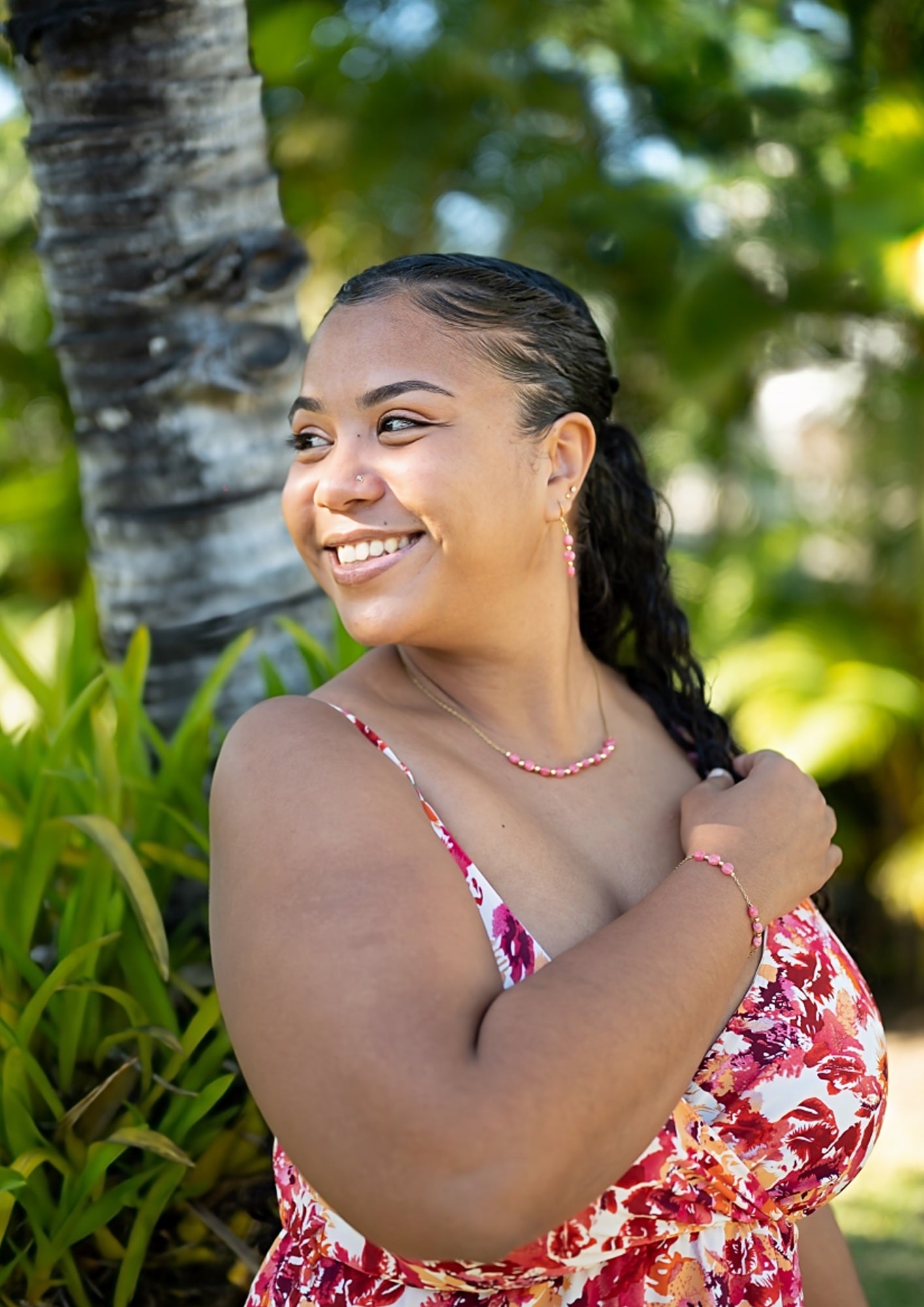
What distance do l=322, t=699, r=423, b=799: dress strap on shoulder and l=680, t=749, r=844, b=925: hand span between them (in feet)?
1.34

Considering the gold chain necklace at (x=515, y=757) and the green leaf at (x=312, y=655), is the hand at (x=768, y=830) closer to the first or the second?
the gold chain necklace at (x=515, y=757)

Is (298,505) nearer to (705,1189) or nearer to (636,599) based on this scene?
(636,599)

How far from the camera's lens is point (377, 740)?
162 cm

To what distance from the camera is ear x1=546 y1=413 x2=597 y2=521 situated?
182cm

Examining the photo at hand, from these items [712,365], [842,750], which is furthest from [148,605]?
[712,365]

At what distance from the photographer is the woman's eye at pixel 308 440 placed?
1743 millimetres

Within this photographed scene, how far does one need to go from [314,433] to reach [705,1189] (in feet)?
3.65

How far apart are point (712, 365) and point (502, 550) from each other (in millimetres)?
7091

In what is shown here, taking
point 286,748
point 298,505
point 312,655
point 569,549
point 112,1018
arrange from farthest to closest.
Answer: point 312,655
point 112,1018
point 569,549
point 298,505
point 286,748

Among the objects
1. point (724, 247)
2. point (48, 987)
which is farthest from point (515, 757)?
point (724, 247)

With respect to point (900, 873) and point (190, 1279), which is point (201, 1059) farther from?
point (900, 873)

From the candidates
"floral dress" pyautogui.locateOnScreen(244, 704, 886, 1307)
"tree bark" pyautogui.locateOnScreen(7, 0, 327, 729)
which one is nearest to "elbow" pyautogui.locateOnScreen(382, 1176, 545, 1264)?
"floral dress" pyautogui.locateOnScreen(244, 704, 886, 1307)

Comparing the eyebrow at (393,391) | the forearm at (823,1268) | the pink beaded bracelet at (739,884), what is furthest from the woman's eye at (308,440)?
the forearm at (823,1268)

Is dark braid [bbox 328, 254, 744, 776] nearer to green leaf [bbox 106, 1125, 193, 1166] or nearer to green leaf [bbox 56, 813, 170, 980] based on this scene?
Result: green leaf [bbox 56, 813, 170, 980]
